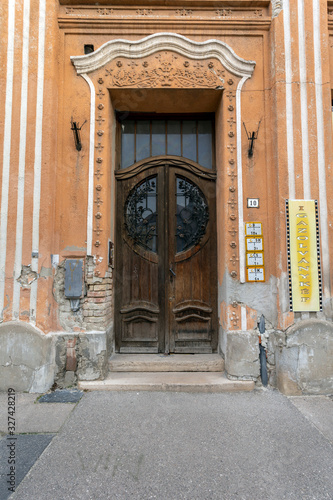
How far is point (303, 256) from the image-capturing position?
12.3 ft

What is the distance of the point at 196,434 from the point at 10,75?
4.89 meters

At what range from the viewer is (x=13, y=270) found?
12.3 ft

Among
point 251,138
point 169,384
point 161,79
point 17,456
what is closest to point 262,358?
point 169,384

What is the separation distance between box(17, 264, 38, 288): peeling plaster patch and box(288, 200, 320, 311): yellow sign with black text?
336cm

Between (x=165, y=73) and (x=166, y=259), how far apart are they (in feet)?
8.82

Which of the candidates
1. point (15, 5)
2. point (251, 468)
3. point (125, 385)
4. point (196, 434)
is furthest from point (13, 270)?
point (15, 5)

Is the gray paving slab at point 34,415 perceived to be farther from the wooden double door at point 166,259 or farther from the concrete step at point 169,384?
the wooden double door at point 166,259

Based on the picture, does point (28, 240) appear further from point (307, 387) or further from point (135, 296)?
point (307, 387)

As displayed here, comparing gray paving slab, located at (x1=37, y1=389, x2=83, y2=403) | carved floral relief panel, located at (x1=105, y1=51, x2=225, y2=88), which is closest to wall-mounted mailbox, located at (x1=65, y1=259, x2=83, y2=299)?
gray paving slab, located at (x1=37, y1=389, x2=83, y2=403)

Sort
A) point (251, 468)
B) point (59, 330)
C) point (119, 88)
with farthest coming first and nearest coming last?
1. point (119, 88)
2. point (59, 330)
3. point (251, 468)

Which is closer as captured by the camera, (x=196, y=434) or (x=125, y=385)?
(x=196, y=434)

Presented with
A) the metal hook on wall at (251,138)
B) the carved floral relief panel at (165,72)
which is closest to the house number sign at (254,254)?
the metal hook on wall at (251,138)

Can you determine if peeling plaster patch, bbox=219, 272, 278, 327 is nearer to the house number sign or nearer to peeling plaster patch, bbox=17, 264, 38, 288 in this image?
the house number sign

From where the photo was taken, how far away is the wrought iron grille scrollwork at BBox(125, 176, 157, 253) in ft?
14.8
